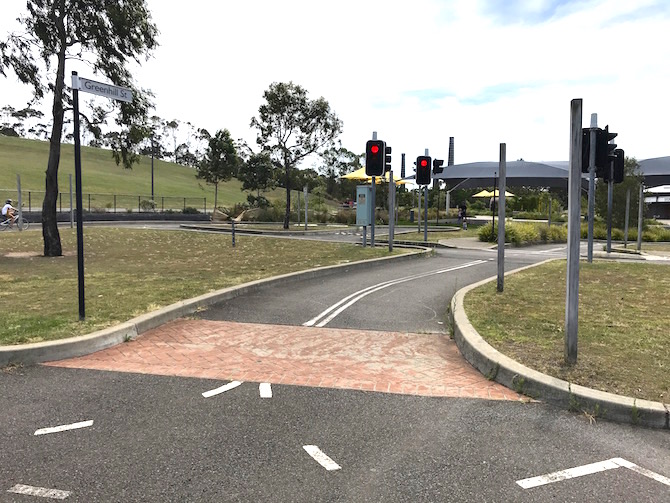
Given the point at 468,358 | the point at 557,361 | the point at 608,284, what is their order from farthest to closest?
the point at 608,284 → the point at 468,358 → the point at 557,361

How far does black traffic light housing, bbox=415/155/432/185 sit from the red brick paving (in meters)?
13.5

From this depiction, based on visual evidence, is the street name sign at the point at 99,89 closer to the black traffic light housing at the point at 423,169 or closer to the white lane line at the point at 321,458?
the white lane line at the point at 321,458

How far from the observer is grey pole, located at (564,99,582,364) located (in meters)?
5.11

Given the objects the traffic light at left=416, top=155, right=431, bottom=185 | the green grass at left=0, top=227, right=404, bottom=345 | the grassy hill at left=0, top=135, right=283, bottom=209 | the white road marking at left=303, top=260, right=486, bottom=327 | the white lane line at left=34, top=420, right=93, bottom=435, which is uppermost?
the grassy hill at left=0, top=135, right=283, bottom=209

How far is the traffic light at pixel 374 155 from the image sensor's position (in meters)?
17.1

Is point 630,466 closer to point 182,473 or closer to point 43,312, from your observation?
point 182,473

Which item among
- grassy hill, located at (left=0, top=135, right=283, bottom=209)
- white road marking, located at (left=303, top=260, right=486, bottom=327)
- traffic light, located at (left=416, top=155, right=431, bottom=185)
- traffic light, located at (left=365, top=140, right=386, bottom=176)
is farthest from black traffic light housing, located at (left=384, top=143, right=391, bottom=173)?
grassy hill, located at (left=0, top=135, right=283, bottom=209)

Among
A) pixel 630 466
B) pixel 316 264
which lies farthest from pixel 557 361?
pixel 316 264

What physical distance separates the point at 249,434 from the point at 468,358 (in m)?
2.87

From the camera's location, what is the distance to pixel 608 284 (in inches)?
418

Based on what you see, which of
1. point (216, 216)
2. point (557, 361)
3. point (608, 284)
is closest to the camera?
point (557, 361)

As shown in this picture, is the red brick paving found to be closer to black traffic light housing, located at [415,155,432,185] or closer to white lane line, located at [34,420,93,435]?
white lane line, located at [34,420,93,435]

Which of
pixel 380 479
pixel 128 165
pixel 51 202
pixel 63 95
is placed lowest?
pixel 380 479

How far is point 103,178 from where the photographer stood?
310 ft
